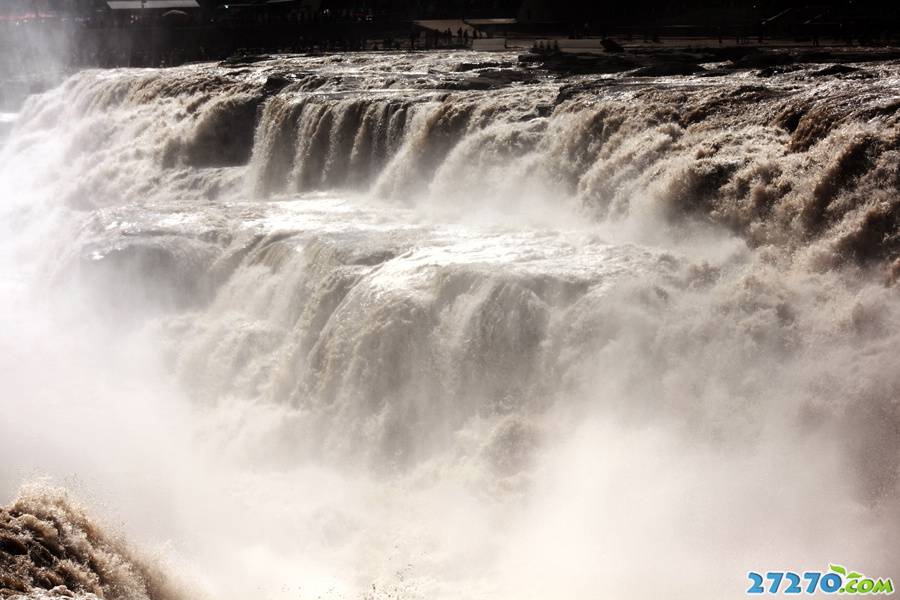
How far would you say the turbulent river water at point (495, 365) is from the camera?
21.4 feet

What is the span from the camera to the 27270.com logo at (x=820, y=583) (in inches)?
221

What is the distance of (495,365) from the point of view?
859cm

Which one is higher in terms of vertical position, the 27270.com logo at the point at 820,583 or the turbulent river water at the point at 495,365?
the turbulent river water at the point at 495,365

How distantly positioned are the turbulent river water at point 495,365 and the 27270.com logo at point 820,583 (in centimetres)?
9

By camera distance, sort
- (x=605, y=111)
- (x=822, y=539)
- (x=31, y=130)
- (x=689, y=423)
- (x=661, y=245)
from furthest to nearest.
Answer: (x=31, y=130) < (x=605, y=111) < (x=661, y=245) < (x=689, y=423) < (x=822, y=539)

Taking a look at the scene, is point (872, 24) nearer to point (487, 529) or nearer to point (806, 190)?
point (806, 190)

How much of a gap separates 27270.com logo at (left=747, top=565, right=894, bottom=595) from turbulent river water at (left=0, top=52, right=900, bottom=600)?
92mm

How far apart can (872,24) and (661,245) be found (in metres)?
16.1

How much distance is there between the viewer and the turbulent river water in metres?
6.52

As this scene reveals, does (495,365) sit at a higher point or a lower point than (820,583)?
higher

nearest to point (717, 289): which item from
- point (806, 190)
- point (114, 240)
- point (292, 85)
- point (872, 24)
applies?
point (806, 190)

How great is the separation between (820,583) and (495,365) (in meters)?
3.49

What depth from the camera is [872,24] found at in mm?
22562

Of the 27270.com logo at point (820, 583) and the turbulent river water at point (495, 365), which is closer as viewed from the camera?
the 27270.com logo at point (820, 583)
